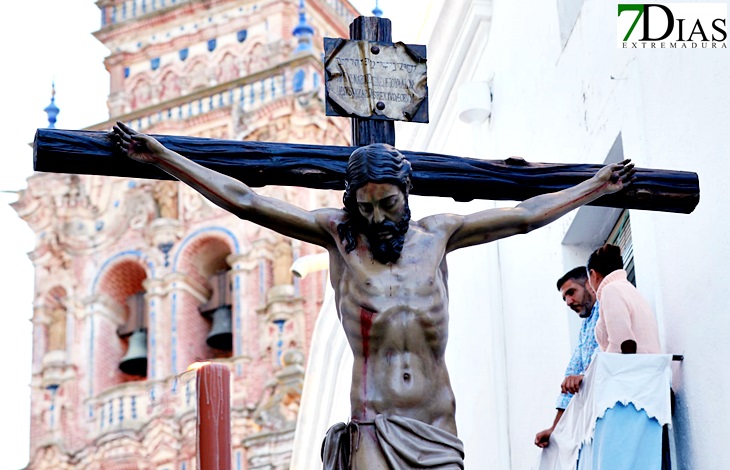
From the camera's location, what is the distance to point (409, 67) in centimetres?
928

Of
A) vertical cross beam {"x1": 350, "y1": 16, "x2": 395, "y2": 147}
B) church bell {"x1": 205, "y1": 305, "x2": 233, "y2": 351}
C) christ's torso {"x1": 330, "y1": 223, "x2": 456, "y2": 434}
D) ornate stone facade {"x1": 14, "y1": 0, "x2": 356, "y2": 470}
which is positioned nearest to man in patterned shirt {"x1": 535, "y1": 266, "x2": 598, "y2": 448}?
vertical cross beam {"x1": 350, "y1": 16, "x2": 395, "y2": 147}

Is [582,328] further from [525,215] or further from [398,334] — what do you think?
[398,334]

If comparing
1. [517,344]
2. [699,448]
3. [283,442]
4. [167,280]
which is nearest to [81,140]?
[699,448]

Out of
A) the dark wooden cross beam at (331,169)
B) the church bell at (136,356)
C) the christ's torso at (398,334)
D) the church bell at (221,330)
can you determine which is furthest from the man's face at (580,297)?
the church bell at (136,356)

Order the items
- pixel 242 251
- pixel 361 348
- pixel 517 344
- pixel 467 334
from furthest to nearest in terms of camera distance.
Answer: pixel 242 251 → pixel 467 334 → pixel 517 344 → pixel 361 348

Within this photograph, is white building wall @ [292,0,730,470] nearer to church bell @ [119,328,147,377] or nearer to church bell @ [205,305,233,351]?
church bell @ [205,305,233,351]

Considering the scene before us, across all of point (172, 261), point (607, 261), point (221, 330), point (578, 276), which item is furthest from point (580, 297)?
point (172, 261)

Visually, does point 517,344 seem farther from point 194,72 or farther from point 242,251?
point 194,72

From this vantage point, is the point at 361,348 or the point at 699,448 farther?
the point at 699,448

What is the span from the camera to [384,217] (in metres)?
8.05

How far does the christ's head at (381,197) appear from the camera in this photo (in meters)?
8.03

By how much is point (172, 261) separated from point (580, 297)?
85.6 ft

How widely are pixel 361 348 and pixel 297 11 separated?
97.2ft

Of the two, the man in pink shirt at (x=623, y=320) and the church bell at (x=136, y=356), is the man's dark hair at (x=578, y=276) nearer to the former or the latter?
the man in pink shirt at (x=623, y=320)
